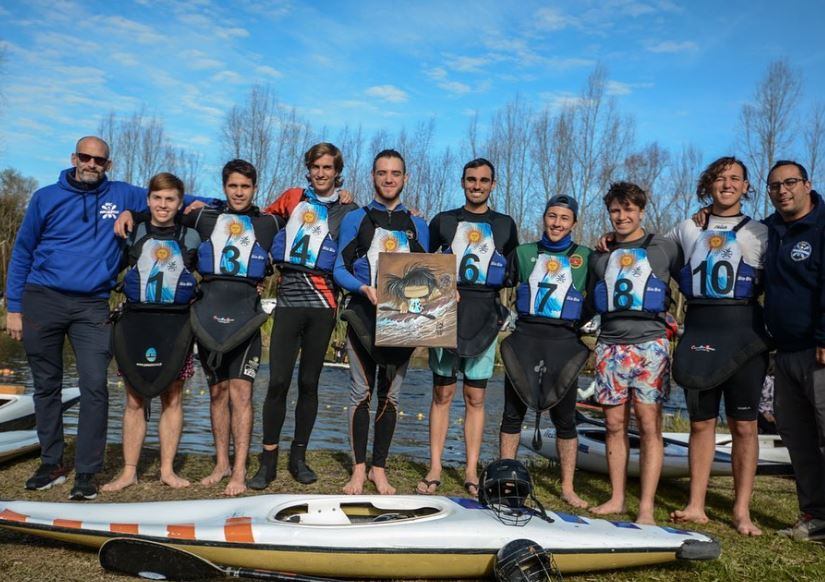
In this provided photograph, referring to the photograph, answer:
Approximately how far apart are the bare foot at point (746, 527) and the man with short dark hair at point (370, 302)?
2.28 metres

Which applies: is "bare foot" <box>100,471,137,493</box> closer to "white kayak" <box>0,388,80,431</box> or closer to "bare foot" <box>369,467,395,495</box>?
"bare foot" <box>369,467,395,495</box>

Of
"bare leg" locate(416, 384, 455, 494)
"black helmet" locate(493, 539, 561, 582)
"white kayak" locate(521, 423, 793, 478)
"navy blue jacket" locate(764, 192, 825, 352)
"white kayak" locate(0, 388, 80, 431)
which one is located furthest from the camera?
"white kayak" locate(0, 388, 80, 431)

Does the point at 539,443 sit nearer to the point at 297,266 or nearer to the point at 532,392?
the point at 532,392

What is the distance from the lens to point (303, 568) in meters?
3.39

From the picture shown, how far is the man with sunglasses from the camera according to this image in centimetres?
451

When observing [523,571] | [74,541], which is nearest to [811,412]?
[523,571]

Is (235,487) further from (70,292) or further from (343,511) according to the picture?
(70,292)

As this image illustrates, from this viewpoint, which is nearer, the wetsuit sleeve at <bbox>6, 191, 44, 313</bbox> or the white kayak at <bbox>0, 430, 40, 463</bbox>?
the wetsuit sleeve at <bbox>6, 191, 44, 313</bbox>

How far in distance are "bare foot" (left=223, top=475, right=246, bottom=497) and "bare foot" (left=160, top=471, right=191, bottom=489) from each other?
296 millimetres

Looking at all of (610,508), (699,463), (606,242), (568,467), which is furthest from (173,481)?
(699,463)

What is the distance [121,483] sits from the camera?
4648mm

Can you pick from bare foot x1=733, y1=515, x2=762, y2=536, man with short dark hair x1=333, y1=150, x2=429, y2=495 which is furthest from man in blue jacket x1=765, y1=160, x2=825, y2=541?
man with short dark hair x1=333, y1=150, x2=429, y2=495

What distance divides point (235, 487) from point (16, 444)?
2.09 m

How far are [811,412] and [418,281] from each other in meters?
2.64
